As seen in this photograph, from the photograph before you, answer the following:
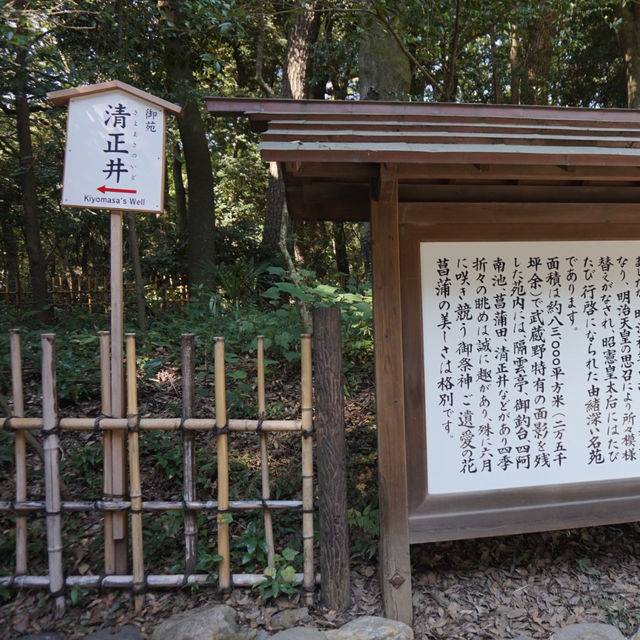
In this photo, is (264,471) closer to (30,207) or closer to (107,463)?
(107,463)

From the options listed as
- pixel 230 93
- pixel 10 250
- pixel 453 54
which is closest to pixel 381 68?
pixel 453 54

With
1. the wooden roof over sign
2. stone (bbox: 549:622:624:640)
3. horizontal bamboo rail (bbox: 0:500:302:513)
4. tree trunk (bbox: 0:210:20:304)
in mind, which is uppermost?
tree trunk (bbox: 0:210:20:304)

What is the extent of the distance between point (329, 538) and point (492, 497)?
1007 millimetres

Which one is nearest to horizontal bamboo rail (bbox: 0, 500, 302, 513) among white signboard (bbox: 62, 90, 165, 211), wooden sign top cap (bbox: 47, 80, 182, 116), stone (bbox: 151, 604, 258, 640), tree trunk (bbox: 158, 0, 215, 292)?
stone (bbox: 151, 604, 258, 640)

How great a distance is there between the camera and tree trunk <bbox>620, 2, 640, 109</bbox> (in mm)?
8352

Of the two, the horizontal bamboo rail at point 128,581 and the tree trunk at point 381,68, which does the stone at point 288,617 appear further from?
the tree trunk at point 381,68

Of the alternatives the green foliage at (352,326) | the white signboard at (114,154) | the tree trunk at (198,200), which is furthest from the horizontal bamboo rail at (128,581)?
the tree trunk at (198,200)

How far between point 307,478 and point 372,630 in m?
0.86

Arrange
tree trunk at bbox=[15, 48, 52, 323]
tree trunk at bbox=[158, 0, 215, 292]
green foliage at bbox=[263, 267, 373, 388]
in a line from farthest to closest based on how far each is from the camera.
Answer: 1. tree trunk at bbox=[158, 0, 215, 292]
2. tree trunk at bbox=[15, 48, 52, 323]
3. green foliage at bbox=[263, 267, 373, 388]

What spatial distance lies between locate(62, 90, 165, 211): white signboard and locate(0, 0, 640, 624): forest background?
4.80 ft

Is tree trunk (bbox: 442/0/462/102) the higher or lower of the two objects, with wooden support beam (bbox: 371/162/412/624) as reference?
higher

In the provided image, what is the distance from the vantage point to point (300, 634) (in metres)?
2.44

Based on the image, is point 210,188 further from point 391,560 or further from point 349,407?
point 391,560

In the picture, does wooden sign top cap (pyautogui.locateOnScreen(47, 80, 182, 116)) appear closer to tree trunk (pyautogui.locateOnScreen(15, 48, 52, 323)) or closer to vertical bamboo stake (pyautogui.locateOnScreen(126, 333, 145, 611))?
vertical bamboo stake (pyautogui.locateOnScreen(126, 333, 145, 611))
